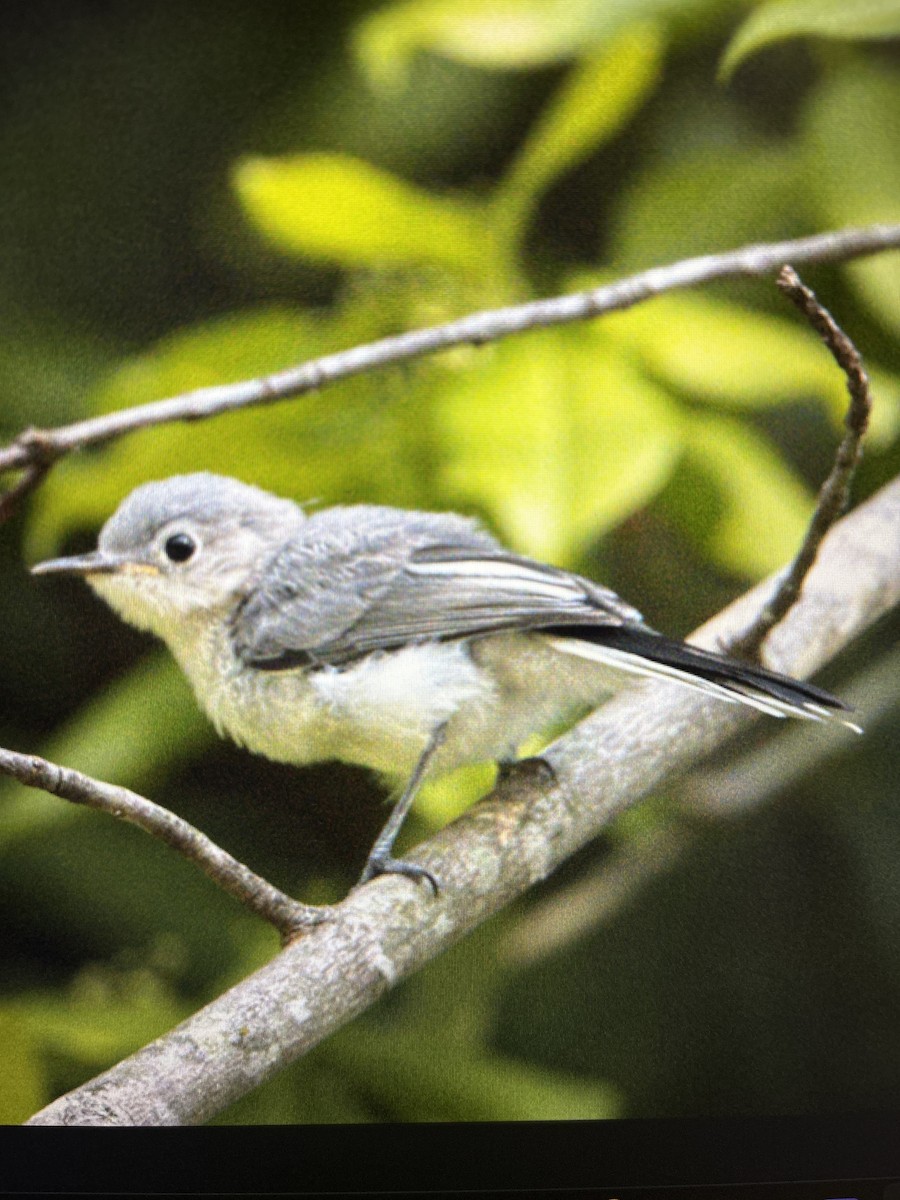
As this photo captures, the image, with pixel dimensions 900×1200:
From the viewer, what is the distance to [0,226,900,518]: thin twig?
1.20 metres

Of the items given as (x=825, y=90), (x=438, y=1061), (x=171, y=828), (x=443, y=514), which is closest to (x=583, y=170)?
(x=825, y=90)

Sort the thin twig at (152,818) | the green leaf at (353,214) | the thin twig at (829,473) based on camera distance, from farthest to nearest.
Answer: the green leaf at (353,214) < the thin twig at (829,473) < the thin twig at (152,818)

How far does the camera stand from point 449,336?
4.14 feet

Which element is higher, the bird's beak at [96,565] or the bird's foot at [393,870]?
the bird's beak at [96,565]

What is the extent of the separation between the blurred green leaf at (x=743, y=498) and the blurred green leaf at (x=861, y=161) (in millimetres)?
191

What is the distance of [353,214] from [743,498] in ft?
1.51

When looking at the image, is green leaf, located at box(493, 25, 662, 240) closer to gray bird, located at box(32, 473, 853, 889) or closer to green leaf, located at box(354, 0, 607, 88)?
green leaf, located at box(354, 0, 607, 88)

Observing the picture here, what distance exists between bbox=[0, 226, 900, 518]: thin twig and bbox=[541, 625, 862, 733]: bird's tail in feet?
1.05

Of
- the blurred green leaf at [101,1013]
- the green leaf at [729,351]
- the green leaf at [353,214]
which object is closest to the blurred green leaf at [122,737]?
the blurred green leaf at [101,1013]

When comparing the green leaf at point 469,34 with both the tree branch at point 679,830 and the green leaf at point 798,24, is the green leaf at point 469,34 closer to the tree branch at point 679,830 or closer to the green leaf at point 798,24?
the green leaf at point 798,24

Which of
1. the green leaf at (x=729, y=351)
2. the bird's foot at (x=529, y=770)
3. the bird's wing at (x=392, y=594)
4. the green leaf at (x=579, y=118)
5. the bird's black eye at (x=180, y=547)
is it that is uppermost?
the green leaf at (x=579, y=118)

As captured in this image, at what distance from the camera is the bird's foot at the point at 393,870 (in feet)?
3.80

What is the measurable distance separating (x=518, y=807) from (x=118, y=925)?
38cm

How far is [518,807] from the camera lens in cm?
122
